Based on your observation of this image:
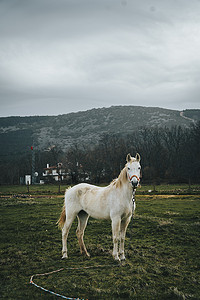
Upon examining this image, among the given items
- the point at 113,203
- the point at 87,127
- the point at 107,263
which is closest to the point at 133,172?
the point at 113,203

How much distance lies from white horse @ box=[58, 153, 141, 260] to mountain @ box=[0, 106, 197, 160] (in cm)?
12453

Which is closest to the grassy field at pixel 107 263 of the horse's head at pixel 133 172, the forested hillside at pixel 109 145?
the horse's head at pixel 133 172

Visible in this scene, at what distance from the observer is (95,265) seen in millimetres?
6066

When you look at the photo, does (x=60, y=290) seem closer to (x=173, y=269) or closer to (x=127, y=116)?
(x=173, y=269)

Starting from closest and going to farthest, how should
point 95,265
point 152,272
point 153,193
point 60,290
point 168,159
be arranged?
point 60,290
point 152,272
point 95,265
point 153,193
point 168,159

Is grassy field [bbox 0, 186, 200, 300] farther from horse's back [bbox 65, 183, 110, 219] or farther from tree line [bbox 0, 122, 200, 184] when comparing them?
tree line [bbox 0, 122, 200, 184]

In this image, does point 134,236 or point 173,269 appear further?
point 134,236

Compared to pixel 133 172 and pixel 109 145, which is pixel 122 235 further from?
pixel 109 145

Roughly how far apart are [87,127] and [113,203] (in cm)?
18022

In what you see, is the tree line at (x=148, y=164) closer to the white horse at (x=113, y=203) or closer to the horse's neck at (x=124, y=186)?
the white horse at (x=113, y=203)

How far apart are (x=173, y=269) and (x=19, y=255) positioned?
14.3ft

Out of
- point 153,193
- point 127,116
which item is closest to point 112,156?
point 153,193

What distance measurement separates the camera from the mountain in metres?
146

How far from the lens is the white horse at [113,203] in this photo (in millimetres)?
6285
